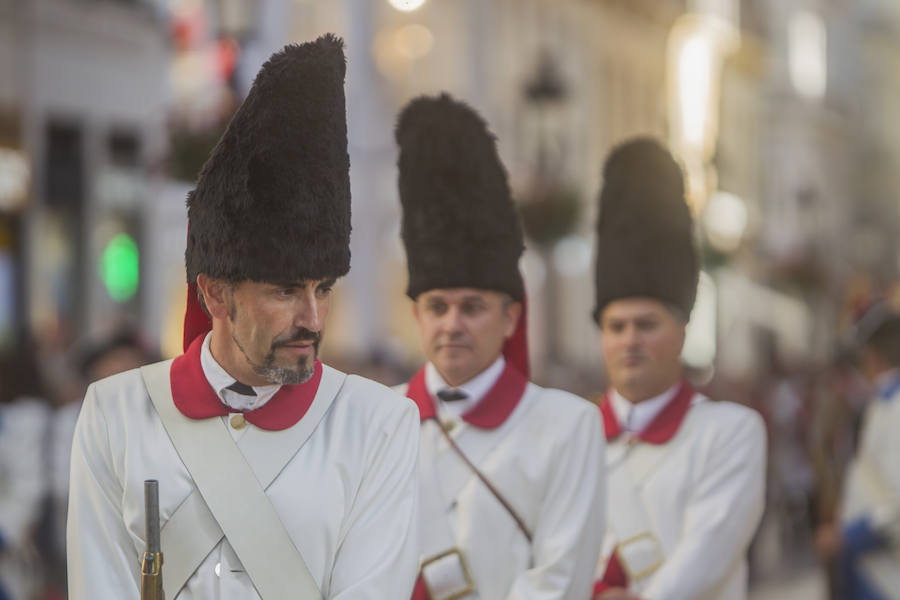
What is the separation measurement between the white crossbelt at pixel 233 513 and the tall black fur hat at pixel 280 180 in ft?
1.31

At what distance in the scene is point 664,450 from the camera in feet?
21.0

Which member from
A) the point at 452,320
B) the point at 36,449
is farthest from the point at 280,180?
the point at 36,449

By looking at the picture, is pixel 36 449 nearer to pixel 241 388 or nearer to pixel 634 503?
pixel 634 503

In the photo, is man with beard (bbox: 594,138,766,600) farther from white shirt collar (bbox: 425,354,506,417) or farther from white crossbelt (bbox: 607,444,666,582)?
white shirt collar (bbox: 425,354,506,417)

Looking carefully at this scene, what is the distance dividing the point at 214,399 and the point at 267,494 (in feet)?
0.92

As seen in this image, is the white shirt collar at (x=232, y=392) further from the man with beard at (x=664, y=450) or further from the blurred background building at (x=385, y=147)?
the man with beard at (x=664, y=450)

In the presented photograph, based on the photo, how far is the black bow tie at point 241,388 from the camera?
161 inches

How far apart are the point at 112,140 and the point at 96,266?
164cm

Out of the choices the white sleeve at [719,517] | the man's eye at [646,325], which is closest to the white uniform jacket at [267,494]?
the white sleeve at [719,517]

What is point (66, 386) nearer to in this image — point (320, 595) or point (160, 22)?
point (320, 595)

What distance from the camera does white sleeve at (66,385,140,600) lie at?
3965 mm

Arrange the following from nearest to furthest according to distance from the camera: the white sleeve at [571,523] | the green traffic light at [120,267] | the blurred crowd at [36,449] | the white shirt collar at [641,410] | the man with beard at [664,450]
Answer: the white sleeve at [571,523], the man with beard at [664,450], the white shirt collar at [641,410], the blurred crowd at [36,449], the green traffic light at [120,267]

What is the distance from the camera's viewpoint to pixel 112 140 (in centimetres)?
2003

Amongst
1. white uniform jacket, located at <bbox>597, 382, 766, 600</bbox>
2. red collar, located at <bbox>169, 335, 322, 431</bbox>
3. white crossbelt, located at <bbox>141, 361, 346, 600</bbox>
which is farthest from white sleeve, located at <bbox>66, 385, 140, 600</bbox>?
white uniform jacket, located at <bbox>597, 382, 766, 600</bbox>
